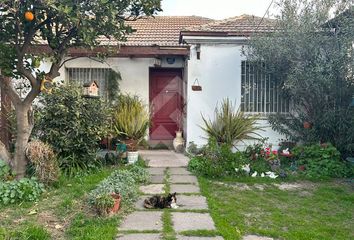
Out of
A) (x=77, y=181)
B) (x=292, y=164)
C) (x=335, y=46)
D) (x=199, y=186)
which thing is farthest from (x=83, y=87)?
(x=335, y=46)

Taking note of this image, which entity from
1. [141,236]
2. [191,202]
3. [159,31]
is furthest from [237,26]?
[141,236]

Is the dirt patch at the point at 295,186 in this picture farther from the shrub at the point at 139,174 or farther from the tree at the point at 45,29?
the tree at the point at 45,29

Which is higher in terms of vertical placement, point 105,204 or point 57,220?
point 105,204

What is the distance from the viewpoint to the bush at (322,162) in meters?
7.02

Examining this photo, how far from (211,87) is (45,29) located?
15.3 ft

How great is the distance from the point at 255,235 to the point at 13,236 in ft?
9.29

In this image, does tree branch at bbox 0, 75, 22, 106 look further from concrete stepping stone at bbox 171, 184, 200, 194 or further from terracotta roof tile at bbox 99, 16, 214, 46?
terracotta roof tile at bbox 99, 16, 214, 46

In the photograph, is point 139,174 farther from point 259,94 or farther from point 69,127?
point 259,94

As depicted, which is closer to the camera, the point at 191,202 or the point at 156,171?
the point at 191,202

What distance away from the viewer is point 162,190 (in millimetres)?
5918

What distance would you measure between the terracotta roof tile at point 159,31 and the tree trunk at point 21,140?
338 cm

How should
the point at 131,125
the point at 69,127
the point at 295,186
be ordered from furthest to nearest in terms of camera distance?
1. the point at 131,125
2. the point at 69,127
3. the point at 295,186

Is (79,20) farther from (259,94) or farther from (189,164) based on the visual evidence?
(259,94)

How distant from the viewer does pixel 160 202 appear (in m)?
5.00
